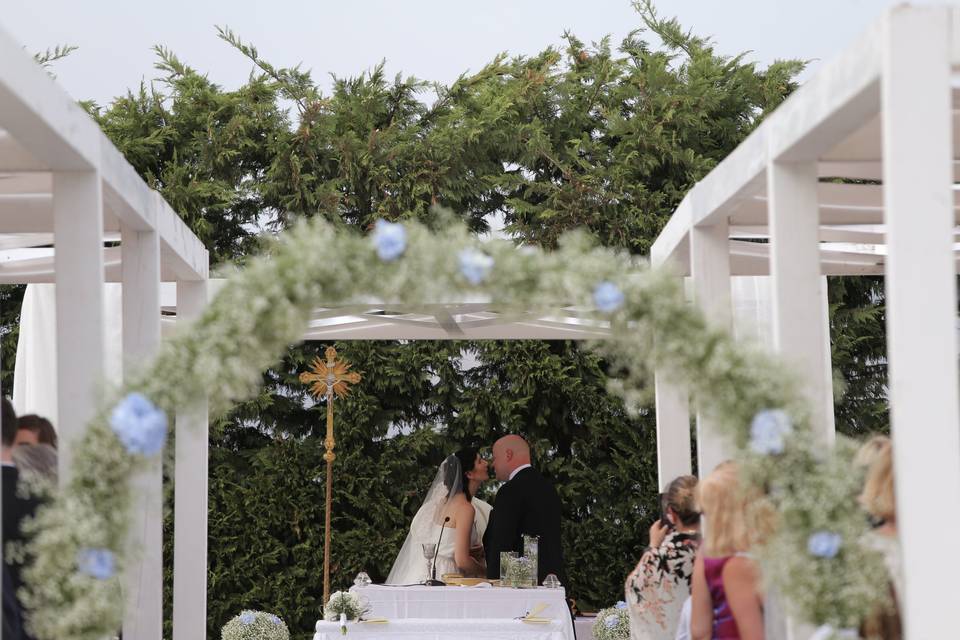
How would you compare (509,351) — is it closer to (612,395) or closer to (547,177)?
(612,395)

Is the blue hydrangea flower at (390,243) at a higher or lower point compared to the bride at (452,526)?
higher

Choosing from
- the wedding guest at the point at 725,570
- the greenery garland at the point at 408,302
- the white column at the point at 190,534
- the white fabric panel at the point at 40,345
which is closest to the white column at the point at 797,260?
the wedding guest at the point at 725,570

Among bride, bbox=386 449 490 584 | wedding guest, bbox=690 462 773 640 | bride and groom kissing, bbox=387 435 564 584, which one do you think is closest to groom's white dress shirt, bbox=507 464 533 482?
bride and groom kissing, bbox=387 435 564 584

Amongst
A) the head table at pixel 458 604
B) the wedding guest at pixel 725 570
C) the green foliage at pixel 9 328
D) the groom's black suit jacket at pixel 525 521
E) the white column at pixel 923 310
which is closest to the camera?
the white column at pixel 923 310

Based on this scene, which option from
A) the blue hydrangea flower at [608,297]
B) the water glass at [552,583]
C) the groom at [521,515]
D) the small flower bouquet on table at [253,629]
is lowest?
the small flower bouquet on table at [253,629]

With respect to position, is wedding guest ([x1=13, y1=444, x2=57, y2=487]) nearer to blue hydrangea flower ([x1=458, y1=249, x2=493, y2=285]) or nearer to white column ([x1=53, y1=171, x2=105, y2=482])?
white column ([x1=53, y1=171, x2=105, y2=482])

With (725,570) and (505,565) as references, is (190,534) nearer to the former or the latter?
(505,565)

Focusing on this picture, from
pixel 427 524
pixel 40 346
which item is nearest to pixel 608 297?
pixel 427 524

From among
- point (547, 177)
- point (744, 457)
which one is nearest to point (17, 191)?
point (744, 457)

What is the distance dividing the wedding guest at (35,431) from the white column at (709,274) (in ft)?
8.77

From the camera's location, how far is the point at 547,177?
1103cm

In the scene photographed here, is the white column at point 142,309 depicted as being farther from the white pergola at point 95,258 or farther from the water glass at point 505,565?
the water glass at point 505,565

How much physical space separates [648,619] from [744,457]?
2312 millimetres

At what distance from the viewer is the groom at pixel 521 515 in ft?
26.7
